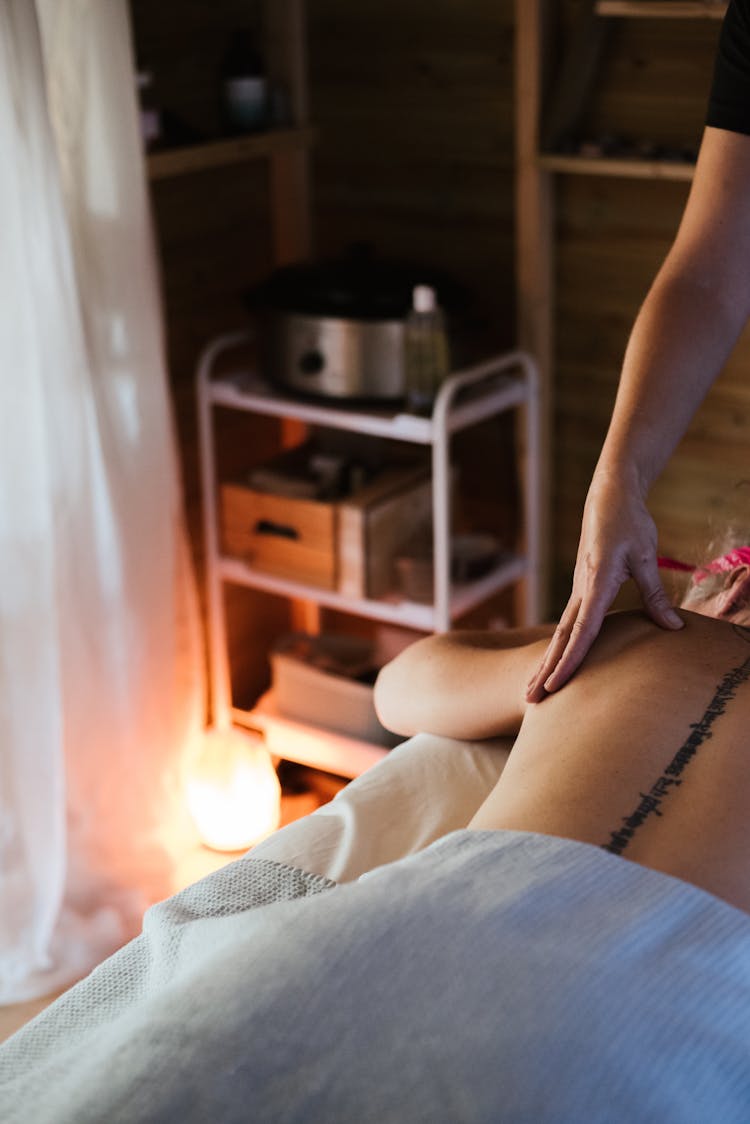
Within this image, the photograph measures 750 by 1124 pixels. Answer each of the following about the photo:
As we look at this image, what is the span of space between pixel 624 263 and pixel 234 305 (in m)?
0.87

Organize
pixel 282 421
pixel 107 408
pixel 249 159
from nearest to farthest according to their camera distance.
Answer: pixel 107 408 → pixel 249 159 → pixel 282 421

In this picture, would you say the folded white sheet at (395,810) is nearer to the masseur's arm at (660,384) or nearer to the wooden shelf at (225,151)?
the masseur's arm at (660,384)

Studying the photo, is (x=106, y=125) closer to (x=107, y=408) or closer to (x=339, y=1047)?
(x=107, y=408)

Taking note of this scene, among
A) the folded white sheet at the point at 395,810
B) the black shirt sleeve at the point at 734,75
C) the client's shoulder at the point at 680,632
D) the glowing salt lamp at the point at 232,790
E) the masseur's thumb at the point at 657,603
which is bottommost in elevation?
the glowing salt lamp at the point at 232,790

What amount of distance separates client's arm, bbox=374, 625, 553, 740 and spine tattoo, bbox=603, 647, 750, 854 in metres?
0.22

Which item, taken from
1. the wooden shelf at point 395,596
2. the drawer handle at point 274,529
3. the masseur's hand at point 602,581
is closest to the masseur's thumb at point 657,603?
the masseur's hand at point 602,581

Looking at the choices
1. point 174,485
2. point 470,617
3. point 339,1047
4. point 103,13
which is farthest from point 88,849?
point 339,1047

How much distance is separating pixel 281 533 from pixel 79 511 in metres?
0.48

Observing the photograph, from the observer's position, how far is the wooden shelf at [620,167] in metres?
2.47

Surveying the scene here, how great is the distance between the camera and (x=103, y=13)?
2314 millimetres

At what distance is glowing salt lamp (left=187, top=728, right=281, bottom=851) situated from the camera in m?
2.75

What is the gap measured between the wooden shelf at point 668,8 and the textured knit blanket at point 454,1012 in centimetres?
168

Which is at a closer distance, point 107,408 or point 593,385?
point 107,408

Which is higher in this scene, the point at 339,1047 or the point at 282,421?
the point at 339,1047
